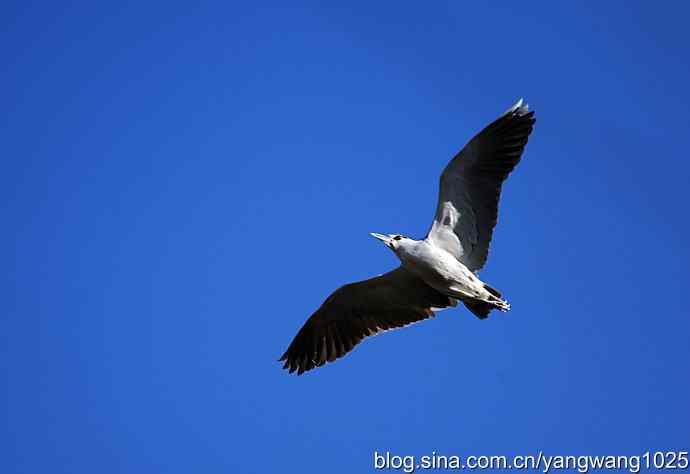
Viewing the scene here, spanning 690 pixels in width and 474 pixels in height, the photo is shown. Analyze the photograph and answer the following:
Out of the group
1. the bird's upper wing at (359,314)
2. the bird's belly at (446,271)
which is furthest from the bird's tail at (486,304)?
the bird's upper wing at (359,314)

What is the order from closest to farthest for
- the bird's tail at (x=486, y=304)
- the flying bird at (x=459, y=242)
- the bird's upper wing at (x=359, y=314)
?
the bird's tail at (x=486, y=304) < the flying bird at (x=459, y=242) < the bird's upper wing at (x=359, y=314)

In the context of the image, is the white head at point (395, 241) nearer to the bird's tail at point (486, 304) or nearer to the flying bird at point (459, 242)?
the flying bird at point (459, 242)

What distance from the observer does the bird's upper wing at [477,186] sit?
1152 centimetres

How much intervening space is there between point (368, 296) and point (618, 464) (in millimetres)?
4293

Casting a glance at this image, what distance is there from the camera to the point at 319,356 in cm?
A: 1309

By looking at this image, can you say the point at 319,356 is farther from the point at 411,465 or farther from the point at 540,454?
the point at 540,454

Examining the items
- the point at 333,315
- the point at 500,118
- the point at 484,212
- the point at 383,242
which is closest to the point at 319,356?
the point at 333,315

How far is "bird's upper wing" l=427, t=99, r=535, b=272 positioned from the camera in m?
11.5

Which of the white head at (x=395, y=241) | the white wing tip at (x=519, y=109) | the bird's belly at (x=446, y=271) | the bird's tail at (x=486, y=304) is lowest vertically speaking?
the bird's tail at (x=486, y=304)

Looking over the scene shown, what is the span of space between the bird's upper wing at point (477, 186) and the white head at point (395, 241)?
393 millimetres

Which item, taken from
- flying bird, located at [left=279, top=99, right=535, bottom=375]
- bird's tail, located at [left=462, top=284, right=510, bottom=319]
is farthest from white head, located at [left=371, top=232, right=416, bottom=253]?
bird's tail, located at [left=462, top=284, right=510, bottom=319]

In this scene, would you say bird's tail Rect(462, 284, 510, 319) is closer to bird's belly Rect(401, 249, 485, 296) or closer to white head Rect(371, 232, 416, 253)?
bird's belly Rect(401, 249, 485, 296)

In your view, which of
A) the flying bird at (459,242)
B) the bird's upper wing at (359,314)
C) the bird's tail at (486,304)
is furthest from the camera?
the bird's upper wing at (359,314)

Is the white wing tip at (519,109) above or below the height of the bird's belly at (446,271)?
above
